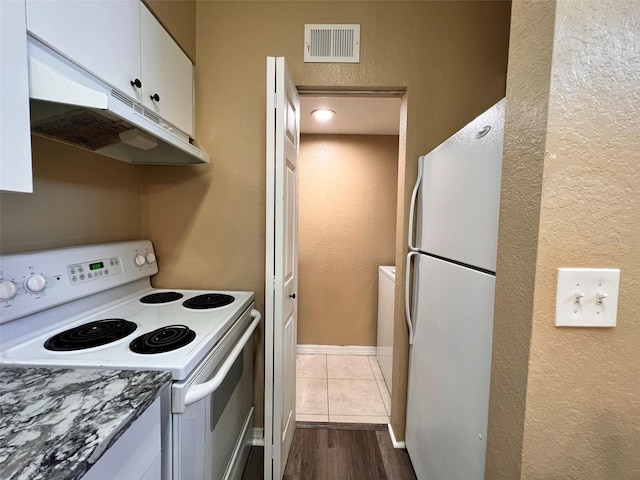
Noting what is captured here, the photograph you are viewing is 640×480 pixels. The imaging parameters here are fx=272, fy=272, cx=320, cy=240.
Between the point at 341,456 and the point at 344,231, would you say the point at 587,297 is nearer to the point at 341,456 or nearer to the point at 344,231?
the point at 341,456

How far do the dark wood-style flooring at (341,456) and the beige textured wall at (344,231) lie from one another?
3.50ft

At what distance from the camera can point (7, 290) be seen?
0.83 m

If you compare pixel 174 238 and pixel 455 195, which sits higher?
pixel 455 195

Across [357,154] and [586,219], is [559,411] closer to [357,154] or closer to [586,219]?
[586,219]

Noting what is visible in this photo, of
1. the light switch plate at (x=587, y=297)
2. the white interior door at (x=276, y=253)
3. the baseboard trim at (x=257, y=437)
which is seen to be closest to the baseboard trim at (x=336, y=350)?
the baseboard trim at (x=257, y=437)

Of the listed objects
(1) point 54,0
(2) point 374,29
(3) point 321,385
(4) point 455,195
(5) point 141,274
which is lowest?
(3) point 321,385

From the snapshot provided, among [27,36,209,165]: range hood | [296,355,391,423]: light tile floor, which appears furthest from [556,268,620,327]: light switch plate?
[296,355,391,423]: light tile floor

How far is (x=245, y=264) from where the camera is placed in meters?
1.67

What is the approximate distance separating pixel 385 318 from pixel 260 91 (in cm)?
200

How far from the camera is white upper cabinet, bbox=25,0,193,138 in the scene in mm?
781

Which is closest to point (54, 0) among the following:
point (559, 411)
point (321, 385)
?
point (559, 411)

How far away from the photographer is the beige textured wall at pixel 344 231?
2.76 m

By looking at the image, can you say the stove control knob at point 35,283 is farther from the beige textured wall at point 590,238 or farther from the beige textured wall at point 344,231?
the beige textured wall at point 344,231

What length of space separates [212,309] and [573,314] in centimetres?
127
